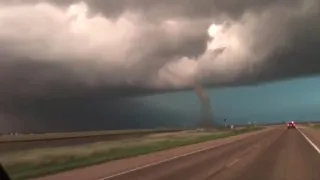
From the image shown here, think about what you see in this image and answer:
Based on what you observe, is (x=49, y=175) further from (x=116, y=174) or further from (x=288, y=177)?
(x=288, y=177)

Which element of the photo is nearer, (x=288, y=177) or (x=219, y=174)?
(x=288, y=177)

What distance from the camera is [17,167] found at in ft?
77.9

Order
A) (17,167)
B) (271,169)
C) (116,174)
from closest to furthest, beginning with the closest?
(116,174), (271,169), (17,167)

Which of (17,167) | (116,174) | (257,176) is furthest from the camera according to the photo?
(17,167)

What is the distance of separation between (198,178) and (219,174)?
172cm

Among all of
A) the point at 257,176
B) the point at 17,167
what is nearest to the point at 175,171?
the point at 257,176

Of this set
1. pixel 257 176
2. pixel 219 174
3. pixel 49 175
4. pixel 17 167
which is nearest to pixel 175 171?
pixel 219 174

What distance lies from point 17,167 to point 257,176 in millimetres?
12147

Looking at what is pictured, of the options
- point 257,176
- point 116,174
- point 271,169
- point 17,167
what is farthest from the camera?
point 17,167

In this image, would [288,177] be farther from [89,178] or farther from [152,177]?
[89,178]

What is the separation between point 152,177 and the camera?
682 inches

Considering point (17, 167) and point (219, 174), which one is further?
point (17, 167)

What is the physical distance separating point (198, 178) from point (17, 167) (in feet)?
35.5

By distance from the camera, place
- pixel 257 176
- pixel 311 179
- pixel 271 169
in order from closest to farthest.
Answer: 1. pixel 311 179
2. pixel 257 176
3. pixel 271 169
